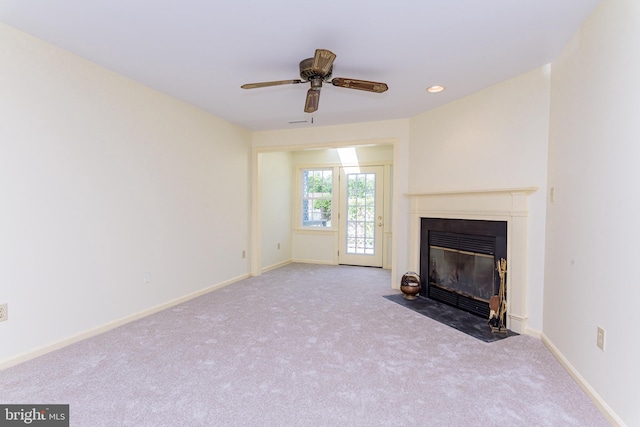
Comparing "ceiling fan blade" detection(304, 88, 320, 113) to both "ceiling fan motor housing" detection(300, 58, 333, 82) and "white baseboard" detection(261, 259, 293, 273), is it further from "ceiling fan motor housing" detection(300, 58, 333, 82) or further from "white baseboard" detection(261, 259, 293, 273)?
"white baseboard" detection(261, 259, 293, 273)

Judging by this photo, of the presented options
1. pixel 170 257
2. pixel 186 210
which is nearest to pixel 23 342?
pixel 170 257

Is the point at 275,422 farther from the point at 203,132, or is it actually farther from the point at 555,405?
the point at 203,132

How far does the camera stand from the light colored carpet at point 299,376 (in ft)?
5.49

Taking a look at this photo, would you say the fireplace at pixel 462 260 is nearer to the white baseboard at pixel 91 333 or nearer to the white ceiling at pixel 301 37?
the white ceiling at pixel 301 37

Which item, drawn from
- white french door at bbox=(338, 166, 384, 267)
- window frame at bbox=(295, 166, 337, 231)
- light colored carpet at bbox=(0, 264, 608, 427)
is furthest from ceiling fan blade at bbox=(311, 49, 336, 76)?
window frame at bbox=(295, 166, 337, 231)

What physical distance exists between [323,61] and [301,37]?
24cm

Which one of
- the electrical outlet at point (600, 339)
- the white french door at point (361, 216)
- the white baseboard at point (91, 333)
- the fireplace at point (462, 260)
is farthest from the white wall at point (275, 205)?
the electrical outlet at point (600, 339)

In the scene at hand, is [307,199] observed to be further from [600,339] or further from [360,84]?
[600,339]

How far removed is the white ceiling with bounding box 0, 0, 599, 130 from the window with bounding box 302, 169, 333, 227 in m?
2.99

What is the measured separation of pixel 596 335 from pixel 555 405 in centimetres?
47

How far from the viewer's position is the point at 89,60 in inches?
101

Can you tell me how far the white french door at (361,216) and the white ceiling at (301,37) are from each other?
Result: 2.65m

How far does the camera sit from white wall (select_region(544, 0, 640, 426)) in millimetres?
1550

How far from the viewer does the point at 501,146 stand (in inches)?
117
